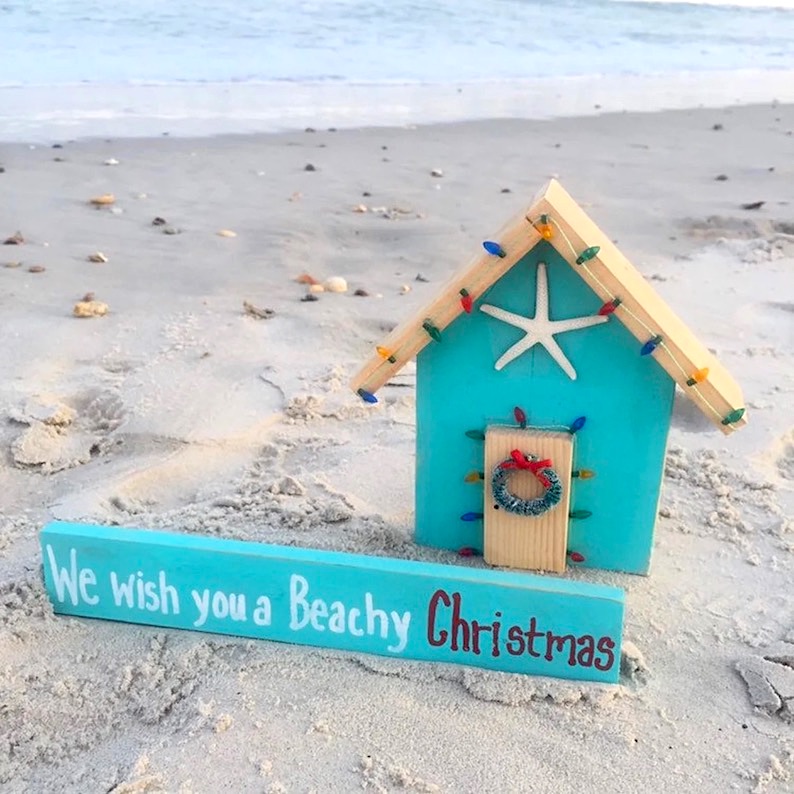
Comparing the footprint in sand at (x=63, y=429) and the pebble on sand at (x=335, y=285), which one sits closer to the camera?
the footprint in sand at (x=63, y=429)

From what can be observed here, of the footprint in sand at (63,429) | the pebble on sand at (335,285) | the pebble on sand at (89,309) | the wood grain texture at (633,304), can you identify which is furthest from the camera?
the pebble on sand at (335,285)

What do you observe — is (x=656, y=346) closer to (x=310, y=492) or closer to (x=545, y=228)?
(x=545, y=228)

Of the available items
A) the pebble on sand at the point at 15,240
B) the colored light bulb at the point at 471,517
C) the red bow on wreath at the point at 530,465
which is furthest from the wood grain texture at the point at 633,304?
the pebble on sand at the point at 15,240

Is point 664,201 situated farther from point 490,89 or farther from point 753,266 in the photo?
point 490,89

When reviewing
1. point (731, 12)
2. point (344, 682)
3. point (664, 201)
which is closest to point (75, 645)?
point (344, 682)

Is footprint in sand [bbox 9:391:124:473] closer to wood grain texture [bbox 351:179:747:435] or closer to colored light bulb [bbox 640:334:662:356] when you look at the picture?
wood grain texture [bbox 351:179:747:435]

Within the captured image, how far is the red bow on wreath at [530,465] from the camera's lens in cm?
186

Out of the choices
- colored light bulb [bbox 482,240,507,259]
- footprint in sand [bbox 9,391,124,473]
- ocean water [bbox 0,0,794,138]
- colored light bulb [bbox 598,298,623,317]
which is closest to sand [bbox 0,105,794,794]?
footprint in sand [bbox 9,391,124,473]

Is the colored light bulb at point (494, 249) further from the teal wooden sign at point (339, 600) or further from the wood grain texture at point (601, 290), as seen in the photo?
the teal wooden sign at point (339, 600)

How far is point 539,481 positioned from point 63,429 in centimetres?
153

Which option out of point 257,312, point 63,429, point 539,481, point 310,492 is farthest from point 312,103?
point 539,481

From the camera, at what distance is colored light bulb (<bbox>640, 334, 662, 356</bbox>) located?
1.73 metres

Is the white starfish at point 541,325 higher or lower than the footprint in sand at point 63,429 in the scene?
higher

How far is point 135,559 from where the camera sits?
182 centimetres
